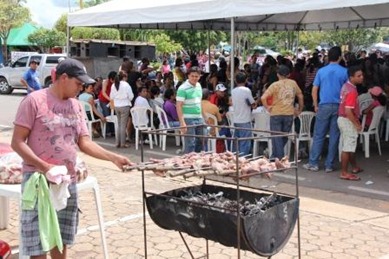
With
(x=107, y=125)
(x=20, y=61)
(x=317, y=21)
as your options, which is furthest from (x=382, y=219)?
(x=20, y=61)

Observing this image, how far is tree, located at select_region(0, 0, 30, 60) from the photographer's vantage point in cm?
3856

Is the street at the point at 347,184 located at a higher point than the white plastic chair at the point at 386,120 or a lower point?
lower

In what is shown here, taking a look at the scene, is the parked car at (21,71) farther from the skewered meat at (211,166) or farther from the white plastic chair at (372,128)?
the skewered meat at (211,166)

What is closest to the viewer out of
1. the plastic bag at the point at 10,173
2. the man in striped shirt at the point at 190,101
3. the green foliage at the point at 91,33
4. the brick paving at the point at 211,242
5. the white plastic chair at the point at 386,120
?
the plastic bag at the point at 10,173

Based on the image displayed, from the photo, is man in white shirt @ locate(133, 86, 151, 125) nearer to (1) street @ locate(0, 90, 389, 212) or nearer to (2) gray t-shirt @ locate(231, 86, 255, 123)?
(1) street @ locate(0, 90, 389, 212)

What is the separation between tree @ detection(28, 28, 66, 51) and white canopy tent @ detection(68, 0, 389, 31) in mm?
24244

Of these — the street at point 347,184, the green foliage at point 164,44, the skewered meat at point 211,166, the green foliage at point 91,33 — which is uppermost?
the green foliage at point 91,33

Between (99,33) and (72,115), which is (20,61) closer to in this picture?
(99,33)

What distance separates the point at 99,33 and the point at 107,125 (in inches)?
841

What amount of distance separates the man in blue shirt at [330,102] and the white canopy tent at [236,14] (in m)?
0.87

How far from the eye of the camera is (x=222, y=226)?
132 inches

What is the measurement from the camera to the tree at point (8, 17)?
38562 millimetres

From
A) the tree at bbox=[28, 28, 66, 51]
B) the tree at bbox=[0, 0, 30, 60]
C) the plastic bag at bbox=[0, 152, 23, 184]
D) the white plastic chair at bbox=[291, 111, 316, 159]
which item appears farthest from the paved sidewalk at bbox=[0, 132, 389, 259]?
the tree at bbox=[0, 0, 30, 60]

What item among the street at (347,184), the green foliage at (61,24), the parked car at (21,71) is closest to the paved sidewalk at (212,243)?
the street at (347,184)
